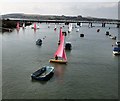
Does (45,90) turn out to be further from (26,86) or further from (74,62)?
(74,62)

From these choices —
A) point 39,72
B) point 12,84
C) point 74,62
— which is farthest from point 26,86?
point 74,62

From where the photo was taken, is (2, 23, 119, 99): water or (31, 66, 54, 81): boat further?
(31, 66, 54, 81): boat

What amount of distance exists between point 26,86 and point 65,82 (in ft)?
24.0

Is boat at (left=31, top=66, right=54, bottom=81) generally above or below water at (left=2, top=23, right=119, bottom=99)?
above

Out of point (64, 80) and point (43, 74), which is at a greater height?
point (43, 74)

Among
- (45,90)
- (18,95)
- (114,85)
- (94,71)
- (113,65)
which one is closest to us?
(18,95)

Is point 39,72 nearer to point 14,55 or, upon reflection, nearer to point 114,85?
Answer: point 114,85

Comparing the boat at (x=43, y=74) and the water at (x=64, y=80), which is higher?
the boat at (x=43, y=74)

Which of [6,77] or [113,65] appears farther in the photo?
[113,65]

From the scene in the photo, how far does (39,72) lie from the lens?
50.8 m

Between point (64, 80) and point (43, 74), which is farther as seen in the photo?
point (43, 74)

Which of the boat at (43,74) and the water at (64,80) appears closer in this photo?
the water at (64,80)

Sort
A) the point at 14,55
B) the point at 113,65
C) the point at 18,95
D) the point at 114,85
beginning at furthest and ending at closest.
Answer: the point at 14,55
the point at 113,65
the point at 114,85
the point at 18,95

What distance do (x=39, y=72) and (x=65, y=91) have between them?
920cm
